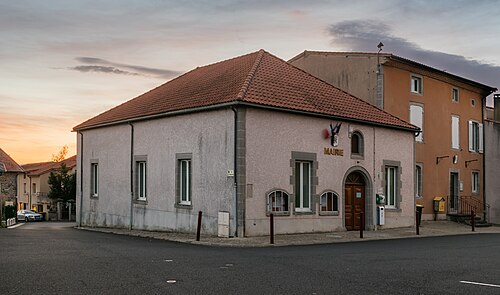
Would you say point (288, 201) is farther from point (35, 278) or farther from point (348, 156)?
point (35, 278)

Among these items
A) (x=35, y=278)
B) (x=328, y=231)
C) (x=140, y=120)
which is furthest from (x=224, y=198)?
(x=35, y=278)

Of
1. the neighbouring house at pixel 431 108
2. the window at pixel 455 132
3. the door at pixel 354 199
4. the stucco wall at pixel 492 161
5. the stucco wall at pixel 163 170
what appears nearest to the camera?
the stucco wall at pixel 163 170

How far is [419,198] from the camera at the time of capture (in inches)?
1144

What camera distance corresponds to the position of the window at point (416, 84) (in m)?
29.1

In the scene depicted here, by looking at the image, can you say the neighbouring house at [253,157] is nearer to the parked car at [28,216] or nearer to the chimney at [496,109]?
the chimney at [496,109]

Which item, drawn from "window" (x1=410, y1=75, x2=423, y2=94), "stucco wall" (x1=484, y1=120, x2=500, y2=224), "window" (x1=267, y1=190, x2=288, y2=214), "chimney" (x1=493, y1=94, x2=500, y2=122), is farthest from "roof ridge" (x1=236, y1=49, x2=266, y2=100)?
"chimney" (x1=493, y1=94, x2=500, y2=122)

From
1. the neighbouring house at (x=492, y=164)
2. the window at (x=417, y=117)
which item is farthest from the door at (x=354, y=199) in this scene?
the neighbouring house at (x=492, y=164)

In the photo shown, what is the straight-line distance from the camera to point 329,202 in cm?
2125

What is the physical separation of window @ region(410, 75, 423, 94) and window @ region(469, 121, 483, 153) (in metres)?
5.66

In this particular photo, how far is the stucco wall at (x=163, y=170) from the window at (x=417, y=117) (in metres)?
13.1

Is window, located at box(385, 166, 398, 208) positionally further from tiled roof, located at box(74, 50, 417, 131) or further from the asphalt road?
the asphalt road

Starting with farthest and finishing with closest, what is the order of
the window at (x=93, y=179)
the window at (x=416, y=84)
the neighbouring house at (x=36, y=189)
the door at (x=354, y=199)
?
the neighbouring house at (x=36, y=189) → the window at (x=416, y=84) → the window at (x=93, y=179) → the door at (x=354, y=199)

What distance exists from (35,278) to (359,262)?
615cm

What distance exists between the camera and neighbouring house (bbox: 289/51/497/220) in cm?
2780
